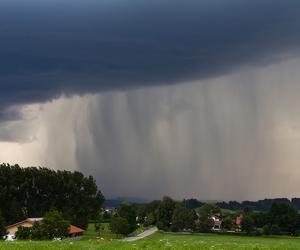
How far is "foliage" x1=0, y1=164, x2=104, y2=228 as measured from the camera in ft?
476

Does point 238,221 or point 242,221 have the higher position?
point 242,221

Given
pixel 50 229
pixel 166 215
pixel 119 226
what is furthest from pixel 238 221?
pixel 50 229

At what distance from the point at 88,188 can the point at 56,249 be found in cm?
14277

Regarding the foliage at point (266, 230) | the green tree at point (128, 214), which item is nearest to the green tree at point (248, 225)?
the foliage at point (266, 230)

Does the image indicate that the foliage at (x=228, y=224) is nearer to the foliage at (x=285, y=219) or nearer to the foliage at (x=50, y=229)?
the foliage at (x=285, y=219)

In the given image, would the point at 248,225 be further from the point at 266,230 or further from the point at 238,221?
the point at 238,221

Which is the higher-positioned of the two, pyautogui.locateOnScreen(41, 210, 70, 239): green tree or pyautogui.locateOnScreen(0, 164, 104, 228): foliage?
pyautogui.locateOnScreen(0, 164, 104, 228): foliage

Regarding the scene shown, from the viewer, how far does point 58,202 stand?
503 ft

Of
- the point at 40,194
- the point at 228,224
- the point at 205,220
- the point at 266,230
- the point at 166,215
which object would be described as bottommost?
the point at 266,230

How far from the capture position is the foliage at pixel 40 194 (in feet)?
476

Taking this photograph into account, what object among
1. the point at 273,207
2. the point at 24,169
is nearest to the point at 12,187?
the point at 24,169

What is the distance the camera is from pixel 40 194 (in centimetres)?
15250

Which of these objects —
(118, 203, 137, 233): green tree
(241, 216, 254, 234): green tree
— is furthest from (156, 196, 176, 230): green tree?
(241, 216, 254, 234): green tree

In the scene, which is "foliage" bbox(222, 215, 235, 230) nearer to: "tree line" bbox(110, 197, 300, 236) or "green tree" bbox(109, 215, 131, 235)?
"tree line" bbox(110, 197, 300, 236)
